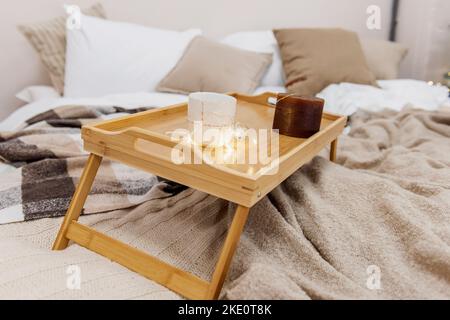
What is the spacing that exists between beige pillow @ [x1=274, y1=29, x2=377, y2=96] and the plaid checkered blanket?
43.2 inches

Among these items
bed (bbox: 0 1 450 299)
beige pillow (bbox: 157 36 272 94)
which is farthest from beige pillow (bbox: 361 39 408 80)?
bed (bbox: 0 1 450 299)

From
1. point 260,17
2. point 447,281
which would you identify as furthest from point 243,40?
point 447,281

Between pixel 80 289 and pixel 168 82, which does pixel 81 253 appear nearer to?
pixel 80 289

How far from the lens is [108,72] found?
1.79 metres

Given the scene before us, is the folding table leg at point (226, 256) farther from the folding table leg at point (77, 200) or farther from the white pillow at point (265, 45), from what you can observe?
the white pillow at point (265, 45)

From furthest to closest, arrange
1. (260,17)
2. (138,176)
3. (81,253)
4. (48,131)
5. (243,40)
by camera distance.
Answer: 1. (260,17)
2. (243,40)
3. (48,131)
4. (138,176)
5. (81,253)

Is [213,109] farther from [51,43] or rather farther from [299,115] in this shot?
[51,43]

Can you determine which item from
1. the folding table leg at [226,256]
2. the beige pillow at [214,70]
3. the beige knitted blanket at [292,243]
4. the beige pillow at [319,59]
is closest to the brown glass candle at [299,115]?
the beige knitted blanket at [292,243]

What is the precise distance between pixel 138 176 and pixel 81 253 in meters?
0.34

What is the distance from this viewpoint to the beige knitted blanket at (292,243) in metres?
0.69

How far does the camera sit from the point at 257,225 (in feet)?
2.81

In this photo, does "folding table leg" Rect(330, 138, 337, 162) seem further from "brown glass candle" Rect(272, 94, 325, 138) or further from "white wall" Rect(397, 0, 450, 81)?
"white wall" Rect(397, 0, 450, 81)

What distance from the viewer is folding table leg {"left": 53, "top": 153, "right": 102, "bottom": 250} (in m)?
0.83

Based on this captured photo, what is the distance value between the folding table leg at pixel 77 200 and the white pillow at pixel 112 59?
1022 mm
